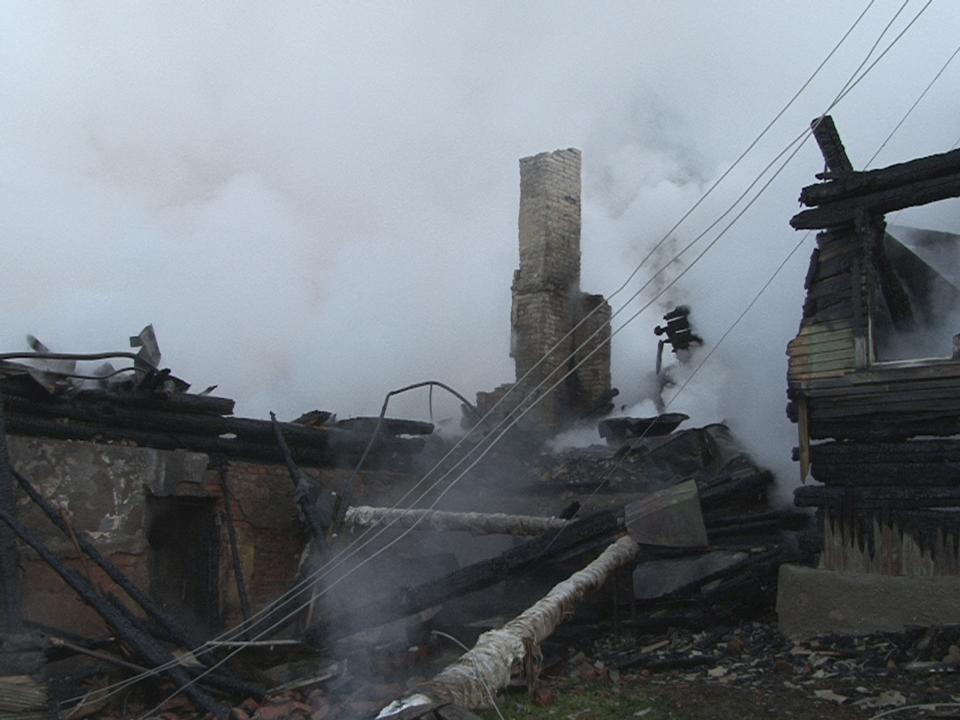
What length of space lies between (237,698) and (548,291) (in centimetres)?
1123

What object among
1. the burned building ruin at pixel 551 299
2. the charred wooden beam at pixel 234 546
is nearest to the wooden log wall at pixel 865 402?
the charred wooden beam at pixel 234 546

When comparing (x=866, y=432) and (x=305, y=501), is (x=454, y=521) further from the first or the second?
(x=866, y=432)

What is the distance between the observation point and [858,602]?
844 cm

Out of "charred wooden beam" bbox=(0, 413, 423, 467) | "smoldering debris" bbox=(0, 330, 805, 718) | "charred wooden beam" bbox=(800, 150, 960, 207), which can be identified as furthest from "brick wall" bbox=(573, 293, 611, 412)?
"charred wooden beam" bbox=(800, 150, 960, 207)

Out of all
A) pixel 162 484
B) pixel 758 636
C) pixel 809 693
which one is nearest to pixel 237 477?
pixel 162 484

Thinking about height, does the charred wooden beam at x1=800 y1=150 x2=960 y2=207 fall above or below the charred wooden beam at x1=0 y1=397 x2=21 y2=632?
above

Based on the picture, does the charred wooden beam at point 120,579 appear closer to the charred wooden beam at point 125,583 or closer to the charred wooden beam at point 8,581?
the charred wooden beam at point 125,583

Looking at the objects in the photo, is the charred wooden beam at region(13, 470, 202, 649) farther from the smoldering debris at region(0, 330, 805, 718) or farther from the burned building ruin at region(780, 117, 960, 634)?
the burned building ruin at region(780, 117, 960, 634)

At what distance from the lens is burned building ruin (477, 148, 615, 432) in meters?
17.9

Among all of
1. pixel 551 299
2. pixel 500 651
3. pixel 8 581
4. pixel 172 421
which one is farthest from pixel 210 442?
pixel 551 299

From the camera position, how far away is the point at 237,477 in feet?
39.8

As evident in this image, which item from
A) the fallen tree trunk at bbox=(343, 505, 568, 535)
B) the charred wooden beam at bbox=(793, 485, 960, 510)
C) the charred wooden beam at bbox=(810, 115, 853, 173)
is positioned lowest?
the fallen tree trunk at bbox=(343, 505, 568, 535)

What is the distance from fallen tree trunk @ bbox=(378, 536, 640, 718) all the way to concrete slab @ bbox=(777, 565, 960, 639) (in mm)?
1759

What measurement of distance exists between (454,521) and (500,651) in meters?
5.09
